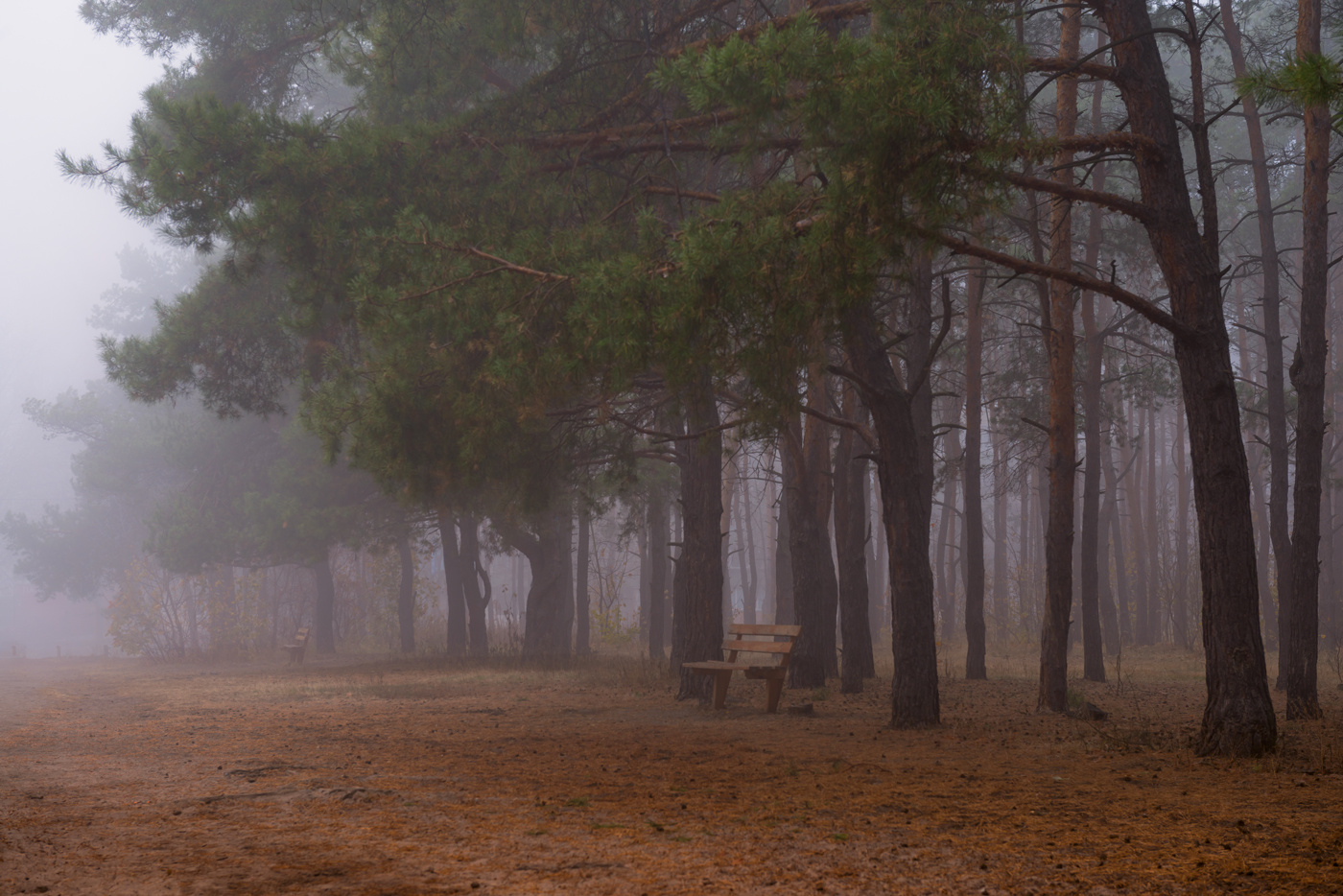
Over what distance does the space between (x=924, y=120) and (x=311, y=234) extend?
681cm

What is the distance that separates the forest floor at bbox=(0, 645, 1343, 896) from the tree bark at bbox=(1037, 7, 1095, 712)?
2.40 ft

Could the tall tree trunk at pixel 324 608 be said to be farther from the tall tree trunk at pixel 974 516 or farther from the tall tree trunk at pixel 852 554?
the tall tree trunk at pixel 974 516

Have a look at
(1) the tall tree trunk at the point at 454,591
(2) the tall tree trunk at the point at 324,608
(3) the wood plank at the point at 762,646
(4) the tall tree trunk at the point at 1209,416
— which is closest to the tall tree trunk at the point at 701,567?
(3) the wood plank at the point at 762,646

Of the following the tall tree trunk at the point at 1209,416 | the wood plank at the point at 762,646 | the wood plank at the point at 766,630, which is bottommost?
the wood plank at the point at 762,646

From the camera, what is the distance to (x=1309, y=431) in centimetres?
1112

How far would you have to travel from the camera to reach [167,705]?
15.6m

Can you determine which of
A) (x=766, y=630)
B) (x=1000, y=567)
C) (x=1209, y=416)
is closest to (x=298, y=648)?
(x=766, y=630)

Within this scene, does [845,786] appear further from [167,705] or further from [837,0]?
[167,705]

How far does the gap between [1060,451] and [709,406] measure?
167 inches

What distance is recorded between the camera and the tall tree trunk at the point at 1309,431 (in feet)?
35.7

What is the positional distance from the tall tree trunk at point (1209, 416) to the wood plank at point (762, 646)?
4276 mm

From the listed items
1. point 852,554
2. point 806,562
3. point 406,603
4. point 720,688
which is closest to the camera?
point 720,688

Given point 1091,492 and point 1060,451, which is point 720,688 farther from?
point 1091,492

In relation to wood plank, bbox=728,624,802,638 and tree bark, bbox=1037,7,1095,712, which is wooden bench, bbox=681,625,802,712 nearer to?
wood plank, bbox=728,624,802,638
